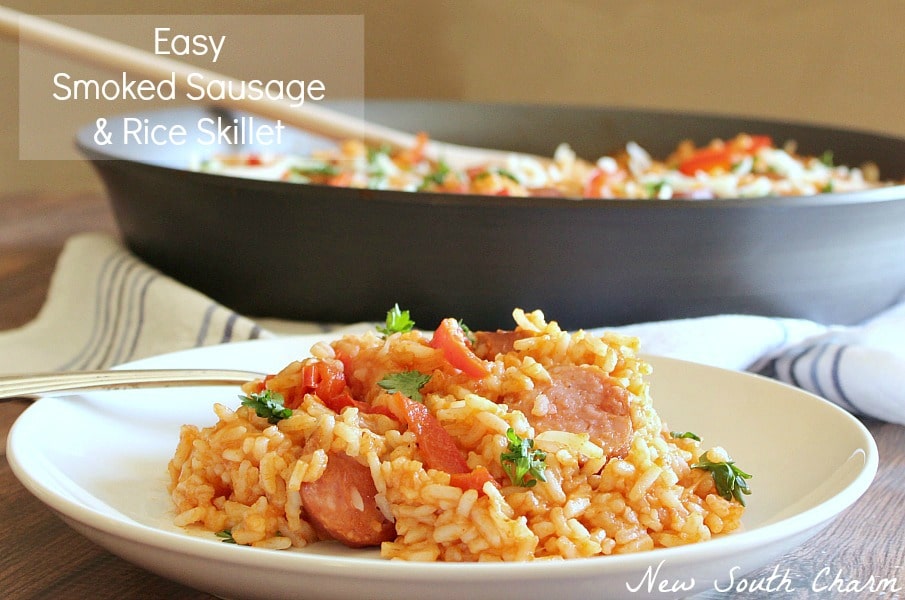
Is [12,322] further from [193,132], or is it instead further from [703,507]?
[703,507]

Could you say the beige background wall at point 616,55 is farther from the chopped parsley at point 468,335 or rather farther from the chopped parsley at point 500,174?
the chopped parsley at point 468,335

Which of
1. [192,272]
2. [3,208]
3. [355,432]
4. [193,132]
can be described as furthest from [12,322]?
[355,432]

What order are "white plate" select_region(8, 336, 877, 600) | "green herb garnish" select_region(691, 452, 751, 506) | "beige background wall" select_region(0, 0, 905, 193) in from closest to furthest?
"white plate" select_region(8, 336, 877, 600) < "green herb garnish" select_region(691, 452, 751, 506) < "beige background wall" select_region(0, 0, 905, 193)

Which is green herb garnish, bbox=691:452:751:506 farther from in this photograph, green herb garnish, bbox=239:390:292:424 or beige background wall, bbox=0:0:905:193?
beige background wall, bbox=0:0:905:193

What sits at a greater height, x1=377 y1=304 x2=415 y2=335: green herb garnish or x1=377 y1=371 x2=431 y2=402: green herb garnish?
x1=377 y1=304 x2=415 y2=335: green herb garnish

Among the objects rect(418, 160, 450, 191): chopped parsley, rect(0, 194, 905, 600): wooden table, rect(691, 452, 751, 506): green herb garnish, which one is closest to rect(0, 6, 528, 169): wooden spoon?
rect(418, 160, 450, 191): chopped parsley

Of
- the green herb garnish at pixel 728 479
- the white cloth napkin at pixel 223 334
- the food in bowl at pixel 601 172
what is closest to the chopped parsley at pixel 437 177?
the food in bowl at pixel 601 172
